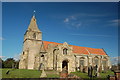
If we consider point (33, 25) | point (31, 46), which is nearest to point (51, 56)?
point (31, 46)

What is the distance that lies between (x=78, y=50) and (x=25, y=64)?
16.9 metres

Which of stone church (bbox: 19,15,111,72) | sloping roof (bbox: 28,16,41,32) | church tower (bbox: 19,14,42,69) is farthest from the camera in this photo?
sloping roof (bbox: 28,16,41,32)

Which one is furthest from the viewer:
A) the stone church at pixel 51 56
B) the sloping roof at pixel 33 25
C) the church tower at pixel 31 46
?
the sloping roof at pixel 33 25

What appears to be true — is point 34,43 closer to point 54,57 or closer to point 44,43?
point 44,43

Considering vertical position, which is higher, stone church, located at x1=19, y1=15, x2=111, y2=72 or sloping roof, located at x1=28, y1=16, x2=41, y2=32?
sloping roof, located at x1=28, y1=16, x2=41, y2=32

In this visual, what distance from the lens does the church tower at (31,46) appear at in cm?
3712

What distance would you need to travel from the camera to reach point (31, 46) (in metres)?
38.4

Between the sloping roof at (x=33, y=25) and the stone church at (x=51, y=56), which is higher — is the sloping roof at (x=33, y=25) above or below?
above

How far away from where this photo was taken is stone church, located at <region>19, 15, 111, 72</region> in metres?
33.0

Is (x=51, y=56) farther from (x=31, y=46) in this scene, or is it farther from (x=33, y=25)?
(x=33, y=25)

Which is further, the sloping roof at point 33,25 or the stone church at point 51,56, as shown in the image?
the sloping roof at point 33,25

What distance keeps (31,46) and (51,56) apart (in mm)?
7887

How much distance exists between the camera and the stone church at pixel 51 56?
33.0 metres

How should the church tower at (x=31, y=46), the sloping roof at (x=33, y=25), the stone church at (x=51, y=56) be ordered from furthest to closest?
the sloping roof at (x=33, y=25) < the church tower at (x=31, y=46) < the stone church at (x=51, y=56)
